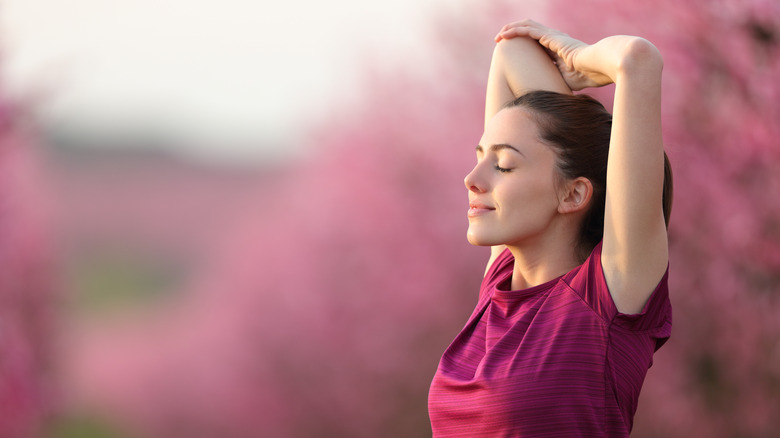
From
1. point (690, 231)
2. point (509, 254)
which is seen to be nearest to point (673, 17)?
point (690, 231)

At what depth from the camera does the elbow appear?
1.48m

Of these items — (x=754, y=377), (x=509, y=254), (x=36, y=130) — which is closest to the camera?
(x=509, y=254)

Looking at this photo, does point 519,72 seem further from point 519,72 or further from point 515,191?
point 515,191

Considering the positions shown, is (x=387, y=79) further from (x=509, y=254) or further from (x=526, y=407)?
(x=526, y=407)

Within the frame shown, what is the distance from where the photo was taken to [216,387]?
724cm

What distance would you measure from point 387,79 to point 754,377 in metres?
3.44

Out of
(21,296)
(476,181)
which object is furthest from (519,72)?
(21,296)

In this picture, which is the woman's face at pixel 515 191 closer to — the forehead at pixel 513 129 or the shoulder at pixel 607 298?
the forehead at pixel 513 129

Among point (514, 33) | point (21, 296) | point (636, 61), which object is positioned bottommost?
point (21, 296)

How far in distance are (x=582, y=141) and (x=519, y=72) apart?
34 cm

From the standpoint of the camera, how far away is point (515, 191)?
1.61 metres

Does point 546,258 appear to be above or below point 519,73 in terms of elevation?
below

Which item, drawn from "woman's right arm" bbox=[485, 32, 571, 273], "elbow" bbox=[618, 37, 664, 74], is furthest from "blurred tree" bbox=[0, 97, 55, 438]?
"elbow" bbox=[618, 37, 664, 74]

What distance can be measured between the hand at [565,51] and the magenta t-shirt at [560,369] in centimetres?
36
